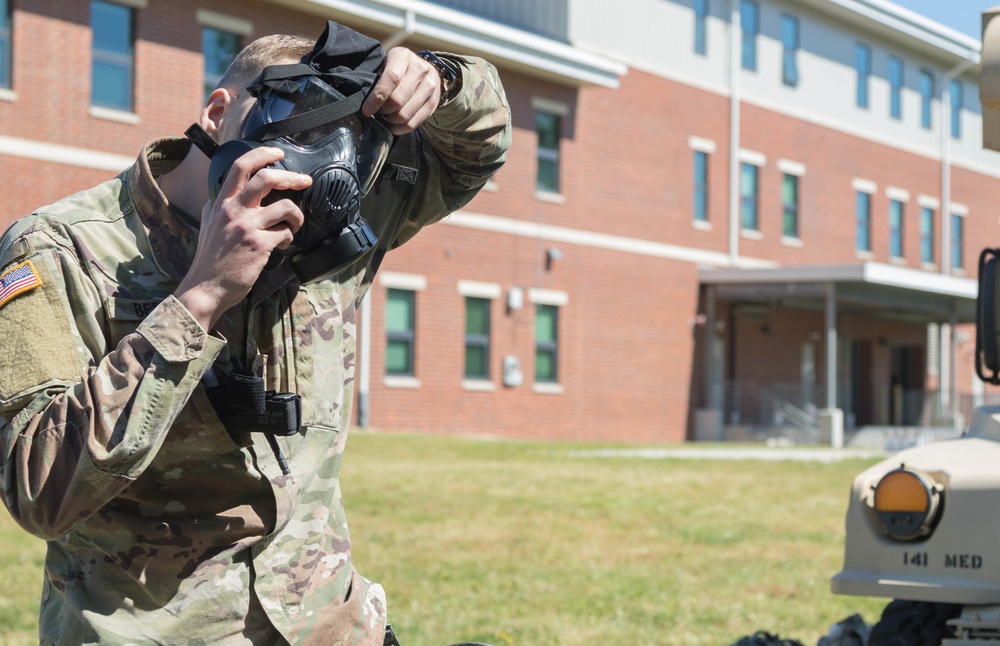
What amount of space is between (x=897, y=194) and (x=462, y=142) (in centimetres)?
3693

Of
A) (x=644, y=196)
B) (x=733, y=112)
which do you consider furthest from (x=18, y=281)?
(x=733, y=112)

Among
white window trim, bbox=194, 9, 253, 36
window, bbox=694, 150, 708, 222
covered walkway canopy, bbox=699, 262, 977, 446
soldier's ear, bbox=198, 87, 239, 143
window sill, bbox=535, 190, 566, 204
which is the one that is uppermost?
white window trim, bbox=194, 9, 253, 36

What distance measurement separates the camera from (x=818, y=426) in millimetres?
30484

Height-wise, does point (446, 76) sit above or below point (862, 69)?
below

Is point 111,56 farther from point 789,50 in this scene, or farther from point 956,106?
point 956,106

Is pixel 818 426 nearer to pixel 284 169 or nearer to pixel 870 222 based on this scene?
pixel 870 222

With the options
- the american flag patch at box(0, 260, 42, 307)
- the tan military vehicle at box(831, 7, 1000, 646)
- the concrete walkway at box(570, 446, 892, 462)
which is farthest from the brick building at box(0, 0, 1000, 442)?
the american flag patch at box(0, 260, 42, 307)

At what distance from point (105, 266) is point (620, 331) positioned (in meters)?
27.5

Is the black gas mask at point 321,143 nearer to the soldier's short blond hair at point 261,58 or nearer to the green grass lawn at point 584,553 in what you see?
the soldier's short blond hair at point 261,58

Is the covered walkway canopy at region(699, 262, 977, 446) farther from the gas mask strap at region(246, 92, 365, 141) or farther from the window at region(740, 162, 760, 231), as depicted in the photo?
the gas mask strap at region(246, 92, 365, 141)

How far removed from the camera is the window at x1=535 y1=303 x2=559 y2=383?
2792cm

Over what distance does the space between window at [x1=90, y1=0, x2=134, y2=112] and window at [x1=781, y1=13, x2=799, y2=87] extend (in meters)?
18.2

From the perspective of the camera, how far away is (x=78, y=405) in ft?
6.61

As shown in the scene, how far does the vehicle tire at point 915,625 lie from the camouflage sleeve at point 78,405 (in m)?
2.76
